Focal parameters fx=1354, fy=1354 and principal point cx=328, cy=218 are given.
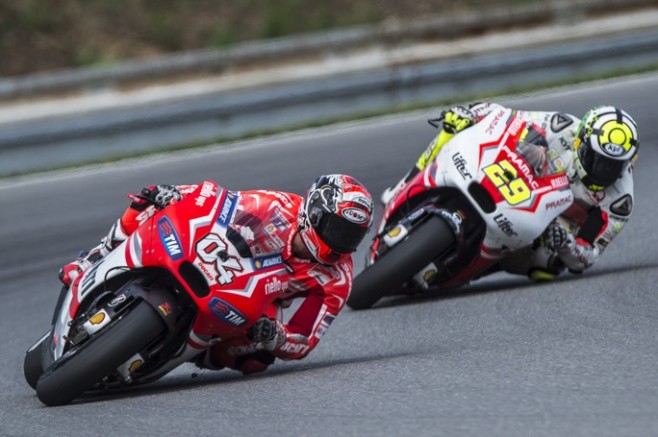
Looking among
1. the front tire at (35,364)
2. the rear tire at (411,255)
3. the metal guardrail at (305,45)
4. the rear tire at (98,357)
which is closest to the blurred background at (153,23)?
the metal guardrail at (305,45)

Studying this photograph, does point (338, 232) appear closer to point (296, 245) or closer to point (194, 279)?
point (296, 245)

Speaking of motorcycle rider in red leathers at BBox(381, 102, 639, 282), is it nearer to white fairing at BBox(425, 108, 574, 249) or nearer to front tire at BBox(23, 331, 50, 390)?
white fairing at BBox(425, 108, 574, 249)

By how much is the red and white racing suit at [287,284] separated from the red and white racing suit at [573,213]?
2.50 meters

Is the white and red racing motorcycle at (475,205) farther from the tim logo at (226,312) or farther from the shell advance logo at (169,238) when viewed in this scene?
the shell advance logo at (169,238)

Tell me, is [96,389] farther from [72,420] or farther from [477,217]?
[477,217]

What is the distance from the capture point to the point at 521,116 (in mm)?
8594

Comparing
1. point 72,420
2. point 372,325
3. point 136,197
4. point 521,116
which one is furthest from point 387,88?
point 72,420

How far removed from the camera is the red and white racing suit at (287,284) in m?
6.22

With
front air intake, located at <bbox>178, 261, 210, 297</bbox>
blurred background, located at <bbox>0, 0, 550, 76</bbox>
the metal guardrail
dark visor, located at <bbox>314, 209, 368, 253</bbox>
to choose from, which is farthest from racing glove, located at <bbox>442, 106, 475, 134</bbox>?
blurred background, located at <bbox>0, 0, 550, 76</bbox>

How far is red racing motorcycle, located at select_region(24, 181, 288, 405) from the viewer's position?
18.8 feet

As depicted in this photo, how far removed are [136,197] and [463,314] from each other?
2.33m

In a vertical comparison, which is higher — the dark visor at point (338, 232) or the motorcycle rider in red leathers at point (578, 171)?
the dark visor at point (338, 232)

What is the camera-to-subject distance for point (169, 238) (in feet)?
19.6

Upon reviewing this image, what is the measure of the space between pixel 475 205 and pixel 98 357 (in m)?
3.24
